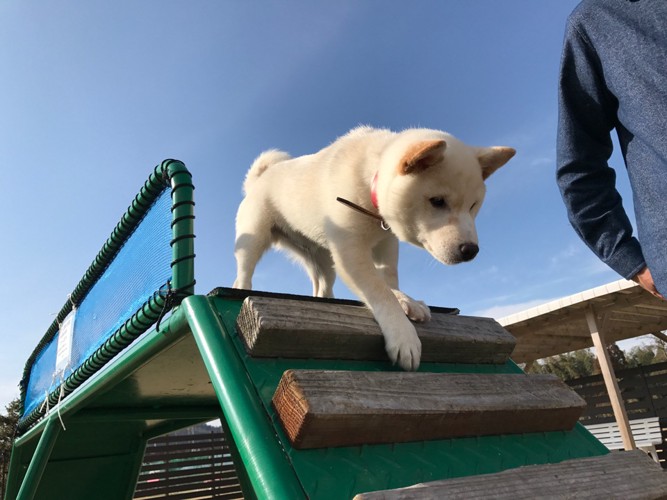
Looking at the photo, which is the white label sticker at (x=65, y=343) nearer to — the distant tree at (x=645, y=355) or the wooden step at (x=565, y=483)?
the wooden step at (x=565, y=483)

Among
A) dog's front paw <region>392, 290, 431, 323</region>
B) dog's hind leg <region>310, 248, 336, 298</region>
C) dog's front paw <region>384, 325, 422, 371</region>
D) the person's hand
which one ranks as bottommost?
the person's hand

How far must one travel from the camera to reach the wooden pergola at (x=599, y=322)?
5938 mm

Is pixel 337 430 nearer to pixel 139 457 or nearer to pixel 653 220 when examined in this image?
pixel 653 220

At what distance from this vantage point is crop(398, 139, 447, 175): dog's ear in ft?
5.61

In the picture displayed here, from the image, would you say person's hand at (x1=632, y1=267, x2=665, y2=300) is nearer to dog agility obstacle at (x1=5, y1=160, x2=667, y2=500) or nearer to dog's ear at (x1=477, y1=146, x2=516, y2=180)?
dog agility obstacle at (x1=5, y1=160, x2=667, y2=500)

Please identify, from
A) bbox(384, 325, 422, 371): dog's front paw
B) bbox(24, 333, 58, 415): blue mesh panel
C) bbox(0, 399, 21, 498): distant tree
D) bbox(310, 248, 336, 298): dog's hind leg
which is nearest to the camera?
bbox(384, 325, 422, 371): dog's front paw

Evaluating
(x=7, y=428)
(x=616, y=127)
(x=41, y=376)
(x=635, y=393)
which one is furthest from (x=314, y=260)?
(x=7, y=428)

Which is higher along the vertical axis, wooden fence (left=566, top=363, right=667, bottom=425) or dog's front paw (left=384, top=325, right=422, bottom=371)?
wooden fence (left=566, top=363, right=667, bottom=425)

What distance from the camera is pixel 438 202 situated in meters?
1.86

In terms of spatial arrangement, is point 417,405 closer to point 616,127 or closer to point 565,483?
point 565,483

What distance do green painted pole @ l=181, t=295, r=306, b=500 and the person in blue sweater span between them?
0.93m

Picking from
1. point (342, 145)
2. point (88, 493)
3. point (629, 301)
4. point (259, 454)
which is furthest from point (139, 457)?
point (629, 301)

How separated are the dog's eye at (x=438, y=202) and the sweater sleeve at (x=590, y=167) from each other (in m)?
0.53

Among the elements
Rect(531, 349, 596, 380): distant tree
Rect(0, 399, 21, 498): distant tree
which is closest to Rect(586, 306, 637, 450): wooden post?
Rect(0, 399, 21, 498): distant tree
